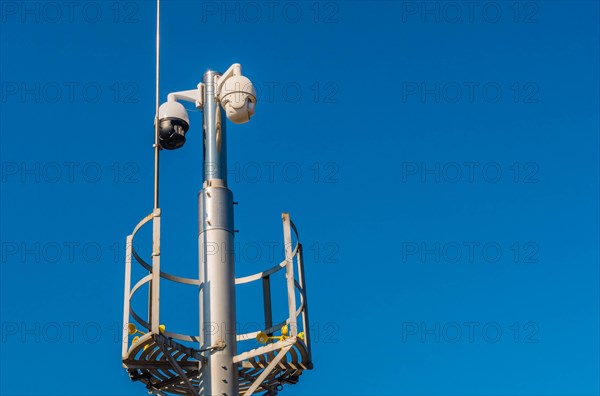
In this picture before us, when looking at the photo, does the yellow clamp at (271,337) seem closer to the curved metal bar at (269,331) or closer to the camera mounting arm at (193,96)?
the curved metal bar at (269,331)

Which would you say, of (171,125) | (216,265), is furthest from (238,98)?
(216,265)

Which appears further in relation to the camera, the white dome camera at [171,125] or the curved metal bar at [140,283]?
the white dome camera at [171,125]

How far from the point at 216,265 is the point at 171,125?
3.19m

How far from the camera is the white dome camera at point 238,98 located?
62.1ft

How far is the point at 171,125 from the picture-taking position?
19281 millimetres

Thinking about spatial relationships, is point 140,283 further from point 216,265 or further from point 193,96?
point 193,96

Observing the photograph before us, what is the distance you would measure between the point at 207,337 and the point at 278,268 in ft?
6.96

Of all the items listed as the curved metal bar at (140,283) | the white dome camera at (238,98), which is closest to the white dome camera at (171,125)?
the white dome camera at (238,98)

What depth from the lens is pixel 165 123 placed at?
19.3 metres

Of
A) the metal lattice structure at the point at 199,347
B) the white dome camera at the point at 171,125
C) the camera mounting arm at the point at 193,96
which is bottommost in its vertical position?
the metal lattice structure at the point at 199,347

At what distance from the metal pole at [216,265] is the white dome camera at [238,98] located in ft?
1.50

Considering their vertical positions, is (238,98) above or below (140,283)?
above

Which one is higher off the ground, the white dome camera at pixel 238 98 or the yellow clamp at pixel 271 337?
the white dome camera at pixel 238 98

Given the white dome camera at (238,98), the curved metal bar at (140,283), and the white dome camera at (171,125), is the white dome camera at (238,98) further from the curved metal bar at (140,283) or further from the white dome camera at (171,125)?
the curved metal bar at (140,283)
